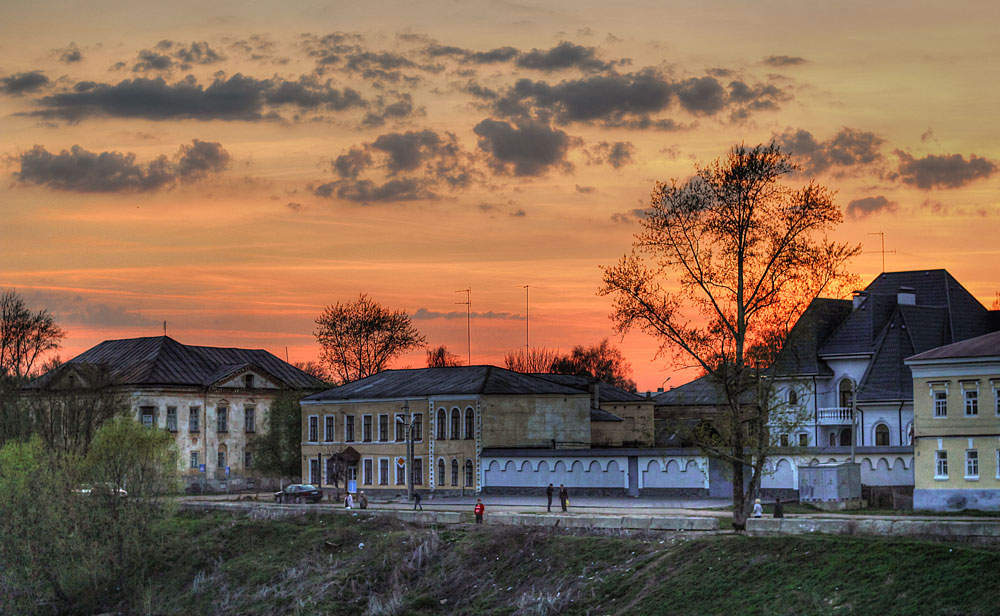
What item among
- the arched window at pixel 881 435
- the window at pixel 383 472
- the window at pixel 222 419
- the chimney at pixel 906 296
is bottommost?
the window at pixel 383 472

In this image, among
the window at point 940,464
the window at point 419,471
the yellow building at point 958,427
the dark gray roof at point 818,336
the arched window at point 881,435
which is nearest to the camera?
the dark gray roof at point 818,336

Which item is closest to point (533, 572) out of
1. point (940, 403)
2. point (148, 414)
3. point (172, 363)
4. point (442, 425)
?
point (940, 403)

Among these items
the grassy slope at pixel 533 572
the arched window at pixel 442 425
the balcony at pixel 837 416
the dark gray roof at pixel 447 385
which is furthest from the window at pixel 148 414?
the balcony at pixel 837 416

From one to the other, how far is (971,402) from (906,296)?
2850 cm

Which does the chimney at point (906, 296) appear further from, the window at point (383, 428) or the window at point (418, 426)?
the window at point (383, 428)

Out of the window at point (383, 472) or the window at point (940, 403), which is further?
the window at point (383, 472)

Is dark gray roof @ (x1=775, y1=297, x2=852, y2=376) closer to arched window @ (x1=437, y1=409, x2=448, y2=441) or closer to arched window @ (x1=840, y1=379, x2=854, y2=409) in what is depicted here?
arched window @ (x1=840, y1=379, x2=854, y2=409)

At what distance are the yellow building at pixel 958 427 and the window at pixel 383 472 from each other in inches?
1361

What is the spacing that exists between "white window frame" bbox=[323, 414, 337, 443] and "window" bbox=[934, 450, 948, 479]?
136 feet

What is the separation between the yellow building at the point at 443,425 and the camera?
72562 mm

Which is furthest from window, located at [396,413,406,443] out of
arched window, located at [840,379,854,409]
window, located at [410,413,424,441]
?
arched window, located at [840,379,854,409]

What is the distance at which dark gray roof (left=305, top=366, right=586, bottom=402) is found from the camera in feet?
242

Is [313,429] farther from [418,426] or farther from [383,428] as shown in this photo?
[418,426]

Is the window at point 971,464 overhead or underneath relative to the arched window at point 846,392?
underneath
